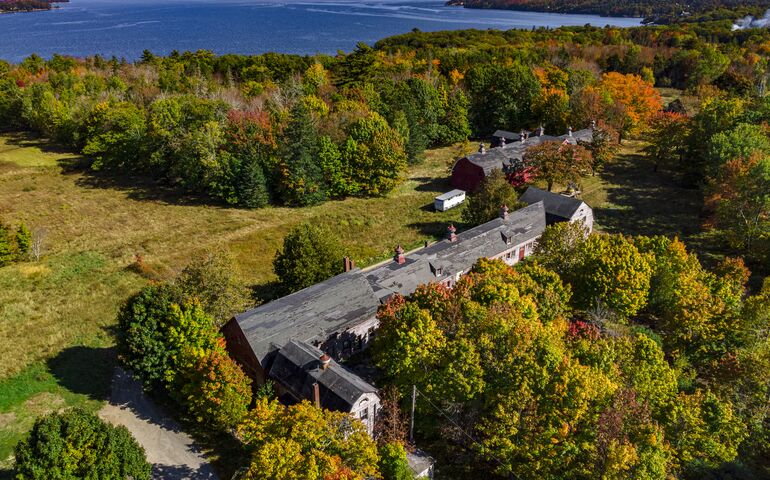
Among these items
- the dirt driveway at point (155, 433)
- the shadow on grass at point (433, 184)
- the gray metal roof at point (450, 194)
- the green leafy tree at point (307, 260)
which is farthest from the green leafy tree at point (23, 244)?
the shadow on grass at point (433, 184)

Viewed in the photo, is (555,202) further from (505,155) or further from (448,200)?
(505,155)

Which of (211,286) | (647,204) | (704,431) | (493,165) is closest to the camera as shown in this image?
(704,431)

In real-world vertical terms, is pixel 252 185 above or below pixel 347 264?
above

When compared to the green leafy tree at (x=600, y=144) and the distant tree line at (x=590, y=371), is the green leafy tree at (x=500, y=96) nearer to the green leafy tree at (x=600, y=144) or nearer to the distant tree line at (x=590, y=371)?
the green leafy tree at (x=600, y=144)

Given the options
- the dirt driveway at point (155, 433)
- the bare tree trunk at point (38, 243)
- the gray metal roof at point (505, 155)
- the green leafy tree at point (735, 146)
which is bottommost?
the dirt driveway at point (155, 433)

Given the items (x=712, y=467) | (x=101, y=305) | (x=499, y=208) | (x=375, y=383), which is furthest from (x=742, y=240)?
(x=101, y=305)

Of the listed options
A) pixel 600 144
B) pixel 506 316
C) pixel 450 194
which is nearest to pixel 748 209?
pixel 600 144

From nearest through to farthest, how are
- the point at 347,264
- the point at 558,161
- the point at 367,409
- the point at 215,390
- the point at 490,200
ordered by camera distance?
the point at 367,409
the point at 215,390
the point at 347,264
the point at 490,200
the point at 558,161

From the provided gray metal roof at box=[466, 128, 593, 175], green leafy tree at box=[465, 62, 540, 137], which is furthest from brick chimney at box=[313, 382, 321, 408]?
green leafy tree at box=[465, 62, 540, 137]
